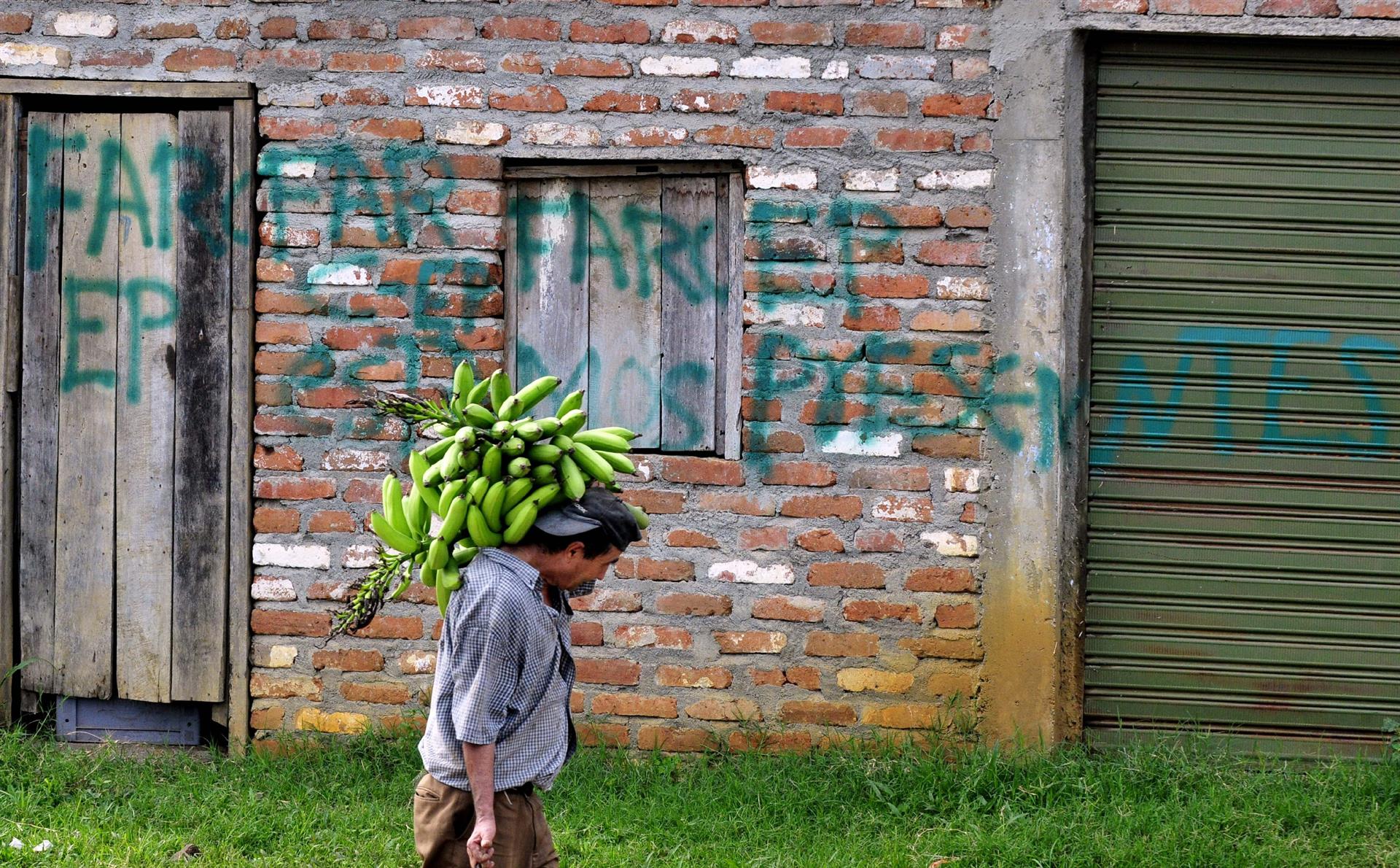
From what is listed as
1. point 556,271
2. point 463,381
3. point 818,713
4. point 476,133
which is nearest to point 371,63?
point 476,133

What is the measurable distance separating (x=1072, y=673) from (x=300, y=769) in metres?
2.91

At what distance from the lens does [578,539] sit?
3.08 m

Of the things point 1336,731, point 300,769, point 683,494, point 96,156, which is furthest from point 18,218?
point 1336,731

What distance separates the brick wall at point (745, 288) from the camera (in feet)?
16.0

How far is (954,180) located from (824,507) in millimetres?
1312

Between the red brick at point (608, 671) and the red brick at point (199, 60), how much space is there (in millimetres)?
2633

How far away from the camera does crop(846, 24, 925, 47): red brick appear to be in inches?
191

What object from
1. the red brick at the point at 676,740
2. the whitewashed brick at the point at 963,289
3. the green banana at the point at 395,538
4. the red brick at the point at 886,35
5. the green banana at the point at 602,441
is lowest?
the red brick at the point at 676,740

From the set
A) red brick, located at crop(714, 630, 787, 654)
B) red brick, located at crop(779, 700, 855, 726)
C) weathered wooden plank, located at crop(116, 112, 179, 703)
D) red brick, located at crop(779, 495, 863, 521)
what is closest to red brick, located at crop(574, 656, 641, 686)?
red brick, located at crop(714, 630, 787, 654)

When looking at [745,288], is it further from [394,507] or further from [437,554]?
[437,554]

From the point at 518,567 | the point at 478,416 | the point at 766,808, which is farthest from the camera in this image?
the point at 766,808

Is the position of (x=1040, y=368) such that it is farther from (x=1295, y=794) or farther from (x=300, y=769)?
(x=300, y=769)

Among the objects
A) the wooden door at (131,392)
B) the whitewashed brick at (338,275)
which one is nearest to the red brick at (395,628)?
the wooden door at (131,392)

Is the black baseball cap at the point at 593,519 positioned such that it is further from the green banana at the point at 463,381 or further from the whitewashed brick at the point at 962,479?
the whitewashed brick at the point at 962,479
